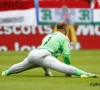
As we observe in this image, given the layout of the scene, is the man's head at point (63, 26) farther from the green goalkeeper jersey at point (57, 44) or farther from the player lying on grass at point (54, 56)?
the green goalkeeper jersey at point (57, 44)

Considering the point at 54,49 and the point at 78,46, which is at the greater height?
the point at 54,49

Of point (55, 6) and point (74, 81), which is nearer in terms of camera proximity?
point (74, 81)

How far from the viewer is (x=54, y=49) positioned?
12766 millimetres

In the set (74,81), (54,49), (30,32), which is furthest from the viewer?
(30,32)

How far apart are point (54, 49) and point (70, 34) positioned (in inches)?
570

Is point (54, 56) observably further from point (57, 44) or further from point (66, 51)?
point (66, 51)

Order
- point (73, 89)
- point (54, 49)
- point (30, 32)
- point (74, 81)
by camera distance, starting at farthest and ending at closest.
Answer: point (30, 32) < point (54, 49) < point (74, 81) < point (73, 89)

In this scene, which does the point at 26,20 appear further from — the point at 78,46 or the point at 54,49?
the point at 54,49

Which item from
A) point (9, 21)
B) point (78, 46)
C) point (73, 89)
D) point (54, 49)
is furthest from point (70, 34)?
point (73, 89)

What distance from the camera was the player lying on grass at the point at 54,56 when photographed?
1255 cm

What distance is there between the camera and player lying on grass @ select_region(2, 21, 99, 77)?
1255 centimetres

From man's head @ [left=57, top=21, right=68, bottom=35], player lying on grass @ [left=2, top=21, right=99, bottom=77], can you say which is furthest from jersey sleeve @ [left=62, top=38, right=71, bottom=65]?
man's head @ [left=57, top=21, right=68, bottom=35]

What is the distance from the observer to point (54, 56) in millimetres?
12945

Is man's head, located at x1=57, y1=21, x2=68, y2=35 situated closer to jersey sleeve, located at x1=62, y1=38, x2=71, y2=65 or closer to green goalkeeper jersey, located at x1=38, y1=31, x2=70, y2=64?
green goalkeeper jersey, located at x1=38, y1=31, x2=70, y2=64
